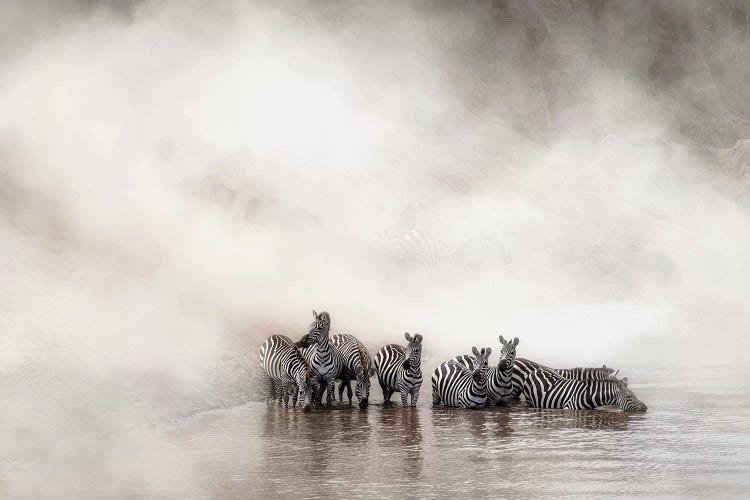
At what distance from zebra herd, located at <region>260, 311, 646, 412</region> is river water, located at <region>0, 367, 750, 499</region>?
23 centimetres

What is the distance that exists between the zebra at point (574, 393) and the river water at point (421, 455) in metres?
0.21

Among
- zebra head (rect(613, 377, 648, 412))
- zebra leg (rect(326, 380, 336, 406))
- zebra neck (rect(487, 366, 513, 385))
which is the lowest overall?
zebra head (rect(613, 377, 648, 412))

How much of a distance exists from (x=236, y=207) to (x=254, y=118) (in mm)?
5388

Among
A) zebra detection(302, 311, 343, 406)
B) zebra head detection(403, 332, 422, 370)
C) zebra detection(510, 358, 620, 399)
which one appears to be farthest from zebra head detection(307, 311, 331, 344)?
zebra detection(510, 358, 620, 399)

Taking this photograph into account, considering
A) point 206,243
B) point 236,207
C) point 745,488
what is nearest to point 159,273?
point 206,243

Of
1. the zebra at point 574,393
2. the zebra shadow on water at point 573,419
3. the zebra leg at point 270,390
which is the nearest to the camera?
the zebra shadow on water at point 573,419

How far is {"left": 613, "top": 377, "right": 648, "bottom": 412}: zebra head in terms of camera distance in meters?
11.0

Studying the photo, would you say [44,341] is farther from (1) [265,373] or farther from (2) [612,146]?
(2) [612,146]

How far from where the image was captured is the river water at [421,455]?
7.21m

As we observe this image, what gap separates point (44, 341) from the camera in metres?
11.1

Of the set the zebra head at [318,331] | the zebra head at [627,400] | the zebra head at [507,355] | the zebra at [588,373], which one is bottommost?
the zebra head at [627,400]

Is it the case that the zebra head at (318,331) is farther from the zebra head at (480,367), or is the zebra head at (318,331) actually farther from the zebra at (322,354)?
the zebra head at (480,367)

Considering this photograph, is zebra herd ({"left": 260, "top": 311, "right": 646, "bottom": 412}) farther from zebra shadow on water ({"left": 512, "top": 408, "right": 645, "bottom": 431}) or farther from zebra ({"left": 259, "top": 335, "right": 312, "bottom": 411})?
zebra shadow on water ({"left": 512, "top": 408, "right": 645, "bottom": 431})

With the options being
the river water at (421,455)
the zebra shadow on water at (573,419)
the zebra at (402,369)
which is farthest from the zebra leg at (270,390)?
the zebra shadow on water at (573,419)
